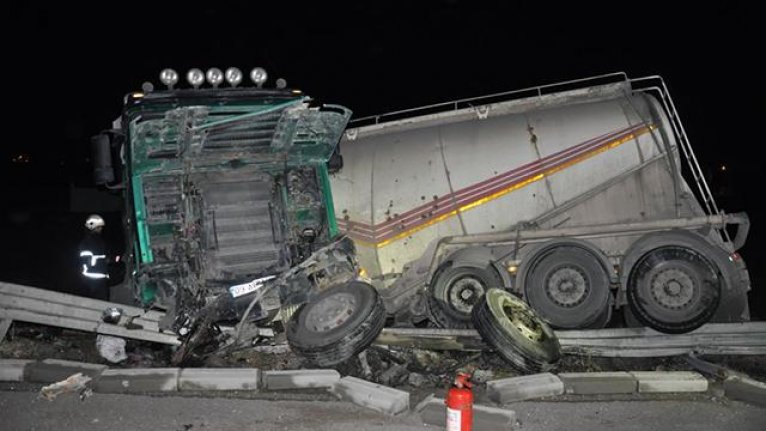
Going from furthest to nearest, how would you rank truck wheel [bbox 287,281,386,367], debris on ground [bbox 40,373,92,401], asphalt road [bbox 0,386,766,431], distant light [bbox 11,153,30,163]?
distant light [bbox 11,153,30,163] → truck wheel [bbox 287,281,386,367] → debris on ground [bbox 40,373,92,401] → asphalt road [bbox 0,386,766,431]

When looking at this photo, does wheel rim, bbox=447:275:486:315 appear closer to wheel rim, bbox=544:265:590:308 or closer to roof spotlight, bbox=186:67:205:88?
wheel rim, bbox=544:265:590:308

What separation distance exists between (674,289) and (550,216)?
1519 millimetres

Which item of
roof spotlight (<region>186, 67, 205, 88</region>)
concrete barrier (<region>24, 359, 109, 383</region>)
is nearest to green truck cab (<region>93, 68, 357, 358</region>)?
roof spotlight (<region>186, 67, 205, 88</region>)

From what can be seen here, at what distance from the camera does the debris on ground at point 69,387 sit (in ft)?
16.3

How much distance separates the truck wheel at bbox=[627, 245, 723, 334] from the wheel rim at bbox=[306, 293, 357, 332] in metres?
3.05

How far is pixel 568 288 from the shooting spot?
726 cm

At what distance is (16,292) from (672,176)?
22.5 ft

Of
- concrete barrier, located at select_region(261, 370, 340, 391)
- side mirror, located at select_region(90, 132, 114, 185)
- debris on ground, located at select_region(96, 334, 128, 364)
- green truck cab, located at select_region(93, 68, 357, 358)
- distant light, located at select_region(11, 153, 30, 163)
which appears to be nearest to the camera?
concrete barrier, located at select_region(261, 370, 340, 391)

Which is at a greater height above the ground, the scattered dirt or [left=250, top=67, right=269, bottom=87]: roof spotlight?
[left=250, top=67, right=269, bottom=87]: roof spotlight

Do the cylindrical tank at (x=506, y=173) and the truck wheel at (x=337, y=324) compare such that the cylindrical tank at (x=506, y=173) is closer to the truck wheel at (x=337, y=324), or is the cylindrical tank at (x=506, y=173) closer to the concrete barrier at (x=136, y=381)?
the truck wheel at (x=337, y=324)

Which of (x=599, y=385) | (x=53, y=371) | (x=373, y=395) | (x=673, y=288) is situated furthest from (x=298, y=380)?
(x=673, y=288)

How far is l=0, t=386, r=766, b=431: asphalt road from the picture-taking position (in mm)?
4531

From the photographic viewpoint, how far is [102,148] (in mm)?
6512

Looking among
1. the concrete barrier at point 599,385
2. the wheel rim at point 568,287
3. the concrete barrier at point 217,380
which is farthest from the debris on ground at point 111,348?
the wheel rim at point 568,287
